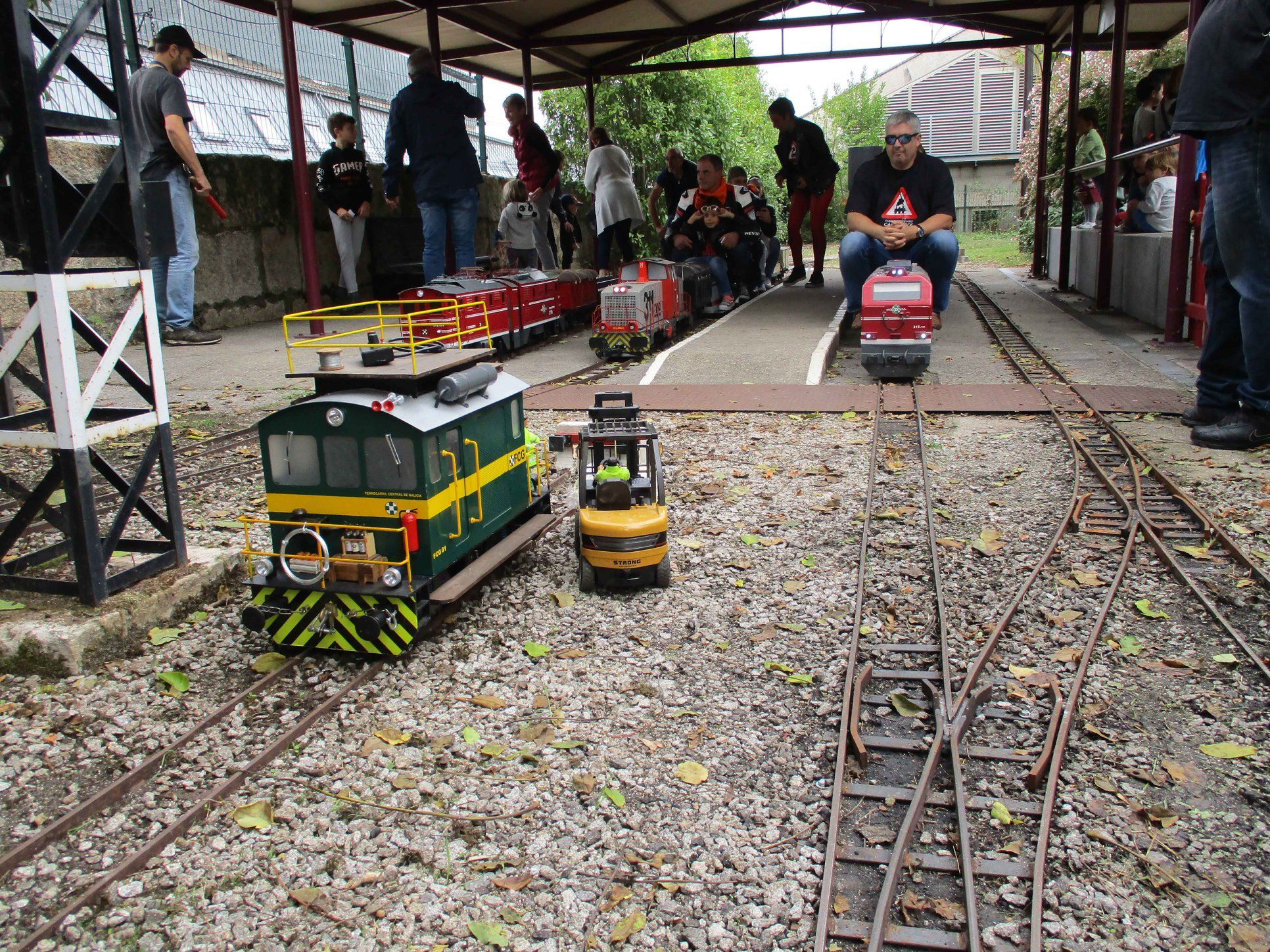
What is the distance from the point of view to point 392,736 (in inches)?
145

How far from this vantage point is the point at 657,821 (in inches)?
125

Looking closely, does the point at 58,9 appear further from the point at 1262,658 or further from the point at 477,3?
the point at 1262,658

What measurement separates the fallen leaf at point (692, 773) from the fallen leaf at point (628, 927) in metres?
0.67

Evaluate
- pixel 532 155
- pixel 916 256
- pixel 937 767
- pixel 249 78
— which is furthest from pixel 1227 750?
pixel 249 78

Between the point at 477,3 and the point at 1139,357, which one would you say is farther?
the point at 477,3

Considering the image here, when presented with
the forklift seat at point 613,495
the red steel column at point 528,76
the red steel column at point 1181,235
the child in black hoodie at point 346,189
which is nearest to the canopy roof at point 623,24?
the red steel column at point 528,76

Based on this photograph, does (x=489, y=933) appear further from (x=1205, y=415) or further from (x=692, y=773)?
(x=1205, y=415)

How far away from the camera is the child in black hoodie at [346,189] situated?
13688 mm

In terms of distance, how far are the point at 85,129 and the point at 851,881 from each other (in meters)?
4.42

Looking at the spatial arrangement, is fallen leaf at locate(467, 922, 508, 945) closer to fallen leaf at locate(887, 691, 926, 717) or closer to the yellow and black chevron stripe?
the yellow and black chevron stripe

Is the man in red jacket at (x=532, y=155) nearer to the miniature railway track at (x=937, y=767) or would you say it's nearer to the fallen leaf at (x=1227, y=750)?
the miniature railway track at (x=937, y=767)

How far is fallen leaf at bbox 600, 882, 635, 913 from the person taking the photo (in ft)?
9.12

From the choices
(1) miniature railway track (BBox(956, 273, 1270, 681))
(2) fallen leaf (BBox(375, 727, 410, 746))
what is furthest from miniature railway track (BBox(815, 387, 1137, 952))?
(2) fallen leaf (BBox(375, 727, 410, 746))

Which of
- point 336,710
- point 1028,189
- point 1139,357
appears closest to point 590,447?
point 336,710
